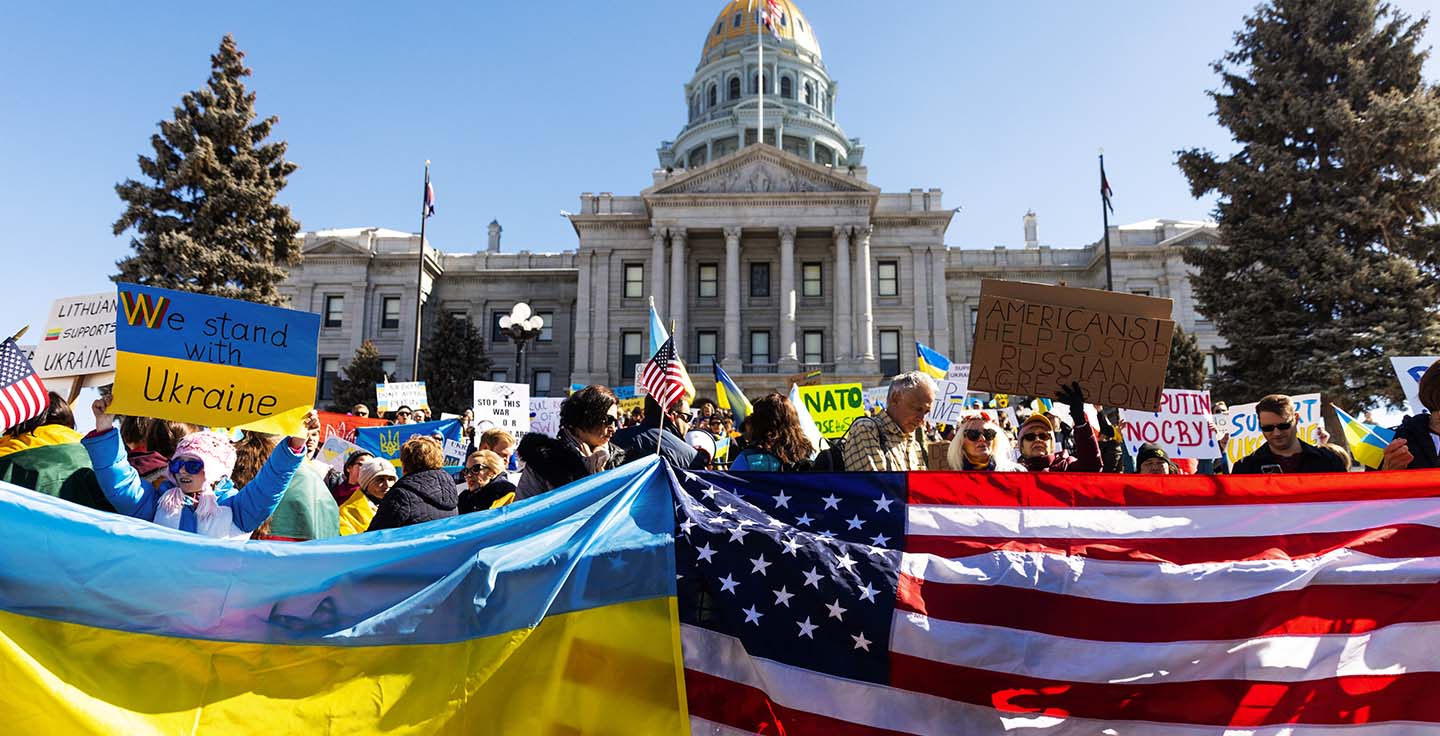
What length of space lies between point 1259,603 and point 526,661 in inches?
109

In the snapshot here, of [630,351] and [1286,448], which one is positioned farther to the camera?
[630,351]

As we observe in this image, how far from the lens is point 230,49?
26.3m

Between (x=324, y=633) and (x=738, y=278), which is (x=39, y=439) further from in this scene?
(x=738, y=278)

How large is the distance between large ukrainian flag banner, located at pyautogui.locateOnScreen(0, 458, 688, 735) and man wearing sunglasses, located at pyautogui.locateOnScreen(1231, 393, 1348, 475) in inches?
153

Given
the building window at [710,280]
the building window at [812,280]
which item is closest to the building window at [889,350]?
the building window at [812,280]

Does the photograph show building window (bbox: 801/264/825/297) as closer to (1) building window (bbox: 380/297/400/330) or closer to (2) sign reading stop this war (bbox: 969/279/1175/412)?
(1) building window (bbox: 380/297/400/330)

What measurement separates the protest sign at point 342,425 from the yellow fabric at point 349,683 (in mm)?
10289

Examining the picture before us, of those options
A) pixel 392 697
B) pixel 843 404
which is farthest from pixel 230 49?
pixel 392 697

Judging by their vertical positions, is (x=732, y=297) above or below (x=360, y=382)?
above

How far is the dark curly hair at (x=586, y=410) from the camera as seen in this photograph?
4.49 metres

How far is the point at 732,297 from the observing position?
42250 mm

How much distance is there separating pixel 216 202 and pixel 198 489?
2457 centimetres

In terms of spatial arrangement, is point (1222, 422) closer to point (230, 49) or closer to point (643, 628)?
point (643, 628)

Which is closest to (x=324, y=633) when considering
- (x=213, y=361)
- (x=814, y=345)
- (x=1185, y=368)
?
(x=213, y=361)
